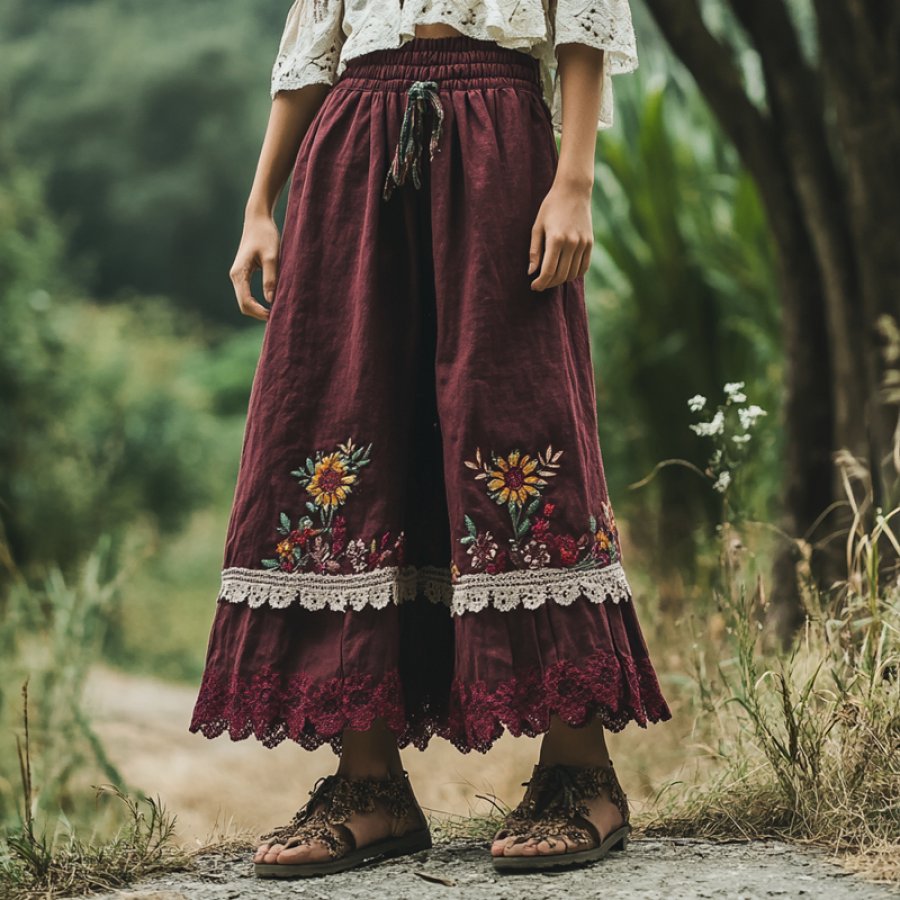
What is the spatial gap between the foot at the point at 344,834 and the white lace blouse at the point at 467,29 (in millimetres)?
1034

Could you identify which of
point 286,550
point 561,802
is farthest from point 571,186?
point 561,802

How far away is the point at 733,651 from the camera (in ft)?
8.08

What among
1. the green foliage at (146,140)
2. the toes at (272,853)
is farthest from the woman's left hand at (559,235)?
the green foliage at (146,140)

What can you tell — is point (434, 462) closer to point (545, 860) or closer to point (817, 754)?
point (545, 860)

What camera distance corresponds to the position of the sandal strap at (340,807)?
1729 millimetres

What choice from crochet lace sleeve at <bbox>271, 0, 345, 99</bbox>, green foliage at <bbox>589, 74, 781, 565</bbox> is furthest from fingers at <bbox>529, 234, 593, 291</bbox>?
green foliage at <bbox>589, 74, 781, 565</bbox>

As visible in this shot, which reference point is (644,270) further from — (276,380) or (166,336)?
(166,336)

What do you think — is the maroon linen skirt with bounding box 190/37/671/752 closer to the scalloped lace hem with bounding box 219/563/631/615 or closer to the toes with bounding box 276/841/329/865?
the scalloped lace hem with bounding box 219/563/631/615

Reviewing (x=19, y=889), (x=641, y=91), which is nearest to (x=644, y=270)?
(x=641, y=91)

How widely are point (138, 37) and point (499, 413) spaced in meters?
20.5

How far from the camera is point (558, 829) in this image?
1.69 metres

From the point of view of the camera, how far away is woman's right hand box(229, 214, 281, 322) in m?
1.90

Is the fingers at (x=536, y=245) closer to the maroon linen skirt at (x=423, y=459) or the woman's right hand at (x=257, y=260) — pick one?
the maroon linen skirt at (x=423, y=459)

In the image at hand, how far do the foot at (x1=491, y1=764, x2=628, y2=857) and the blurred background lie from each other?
1.67ft
